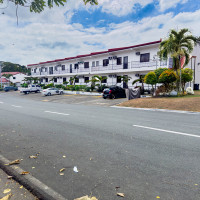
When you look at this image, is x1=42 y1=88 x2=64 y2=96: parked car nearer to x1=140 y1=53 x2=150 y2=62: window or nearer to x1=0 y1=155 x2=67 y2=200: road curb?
x1=140 y1=53 x2=150 y2=62: window

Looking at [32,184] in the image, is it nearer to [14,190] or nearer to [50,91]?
[14,190]

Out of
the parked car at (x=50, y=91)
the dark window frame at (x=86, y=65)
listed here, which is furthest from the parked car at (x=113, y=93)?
the dark window frame at (x=86, y=65)

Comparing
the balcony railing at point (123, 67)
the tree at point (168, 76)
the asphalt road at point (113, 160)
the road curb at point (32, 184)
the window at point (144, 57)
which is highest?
the window at point (144, 57)

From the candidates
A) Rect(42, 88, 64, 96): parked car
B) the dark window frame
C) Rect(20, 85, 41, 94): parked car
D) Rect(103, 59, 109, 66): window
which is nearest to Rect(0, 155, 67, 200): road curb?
Rect(42, 88, 64, 96): parked car

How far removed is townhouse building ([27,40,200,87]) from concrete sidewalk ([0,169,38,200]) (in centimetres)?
2150

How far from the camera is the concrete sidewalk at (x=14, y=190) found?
246 cm

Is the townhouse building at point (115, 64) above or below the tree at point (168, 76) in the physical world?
above

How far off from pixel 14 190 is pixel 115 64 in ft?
89.5

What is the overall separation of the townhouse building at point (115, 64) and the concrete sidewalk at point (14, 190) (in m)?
21.5

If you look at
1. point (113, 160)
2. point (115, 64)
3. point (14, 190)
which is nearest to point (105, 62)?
point (115, 64)

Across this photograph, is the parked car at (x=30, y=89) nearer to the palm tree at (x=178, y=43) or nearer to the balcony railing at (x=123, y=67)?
the balcony railing at (x=123, y=67)

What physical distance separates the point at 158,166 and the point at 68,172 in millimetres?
1819

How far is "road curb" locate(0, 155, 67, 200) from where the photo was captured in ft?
8.07

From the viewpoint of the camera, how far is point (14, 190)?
2619 mm
